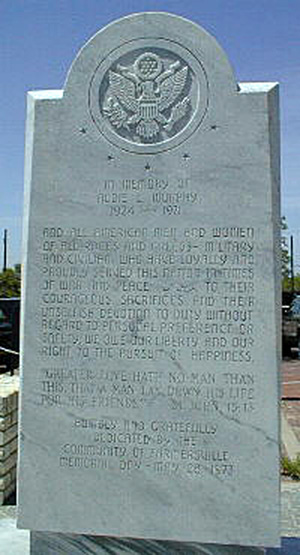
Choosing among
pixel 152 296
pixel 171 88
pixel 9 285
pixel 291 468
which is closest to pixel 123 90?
pixel 171 88

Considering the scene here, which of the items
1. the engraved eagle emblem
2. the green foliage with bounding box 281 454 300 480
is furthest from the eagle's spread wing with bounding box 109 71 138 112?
the green foliage with bounding box 281 454 300 480

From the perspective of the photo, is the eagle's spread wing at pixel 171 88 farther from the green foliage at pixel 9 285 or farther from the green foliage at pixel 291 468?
the green foliage at pixel 9 285

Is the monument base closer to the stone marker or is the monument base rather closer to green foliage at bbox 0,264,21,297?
the stone marker

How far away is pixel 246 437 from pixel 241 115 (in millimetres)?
1845

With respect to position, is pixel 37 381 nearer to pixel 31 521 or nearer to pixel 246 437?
pixel 31 521

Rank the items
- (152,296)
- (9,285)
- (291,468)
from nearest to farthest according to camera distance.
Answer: (152,296), (291,468), (9,285)

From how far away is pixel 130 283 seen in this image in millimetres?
4281

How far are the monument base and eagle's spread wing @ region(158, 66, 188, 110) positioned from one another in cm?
257

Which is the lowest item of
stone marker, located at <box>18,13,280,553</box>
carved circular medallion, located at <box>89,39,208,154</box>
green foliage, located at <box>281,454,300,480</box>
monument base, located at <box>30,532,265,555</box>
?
green foliage, located at <box>281,454,300,480</box>

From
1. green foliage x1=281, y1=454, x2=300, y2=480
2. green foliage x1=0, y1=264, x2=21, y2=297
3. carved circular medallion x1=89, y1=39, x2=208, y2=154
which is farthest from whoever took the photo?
green foliage x1=0, y1=264, x2=21, y2=297

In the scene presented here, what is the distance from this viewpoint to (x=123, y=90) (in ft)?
14.2

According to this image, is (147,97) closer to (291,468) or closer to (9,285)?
(291,468)

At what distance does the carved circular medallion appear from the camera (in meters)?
4.25

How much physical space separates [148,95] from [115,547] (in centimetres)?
270
